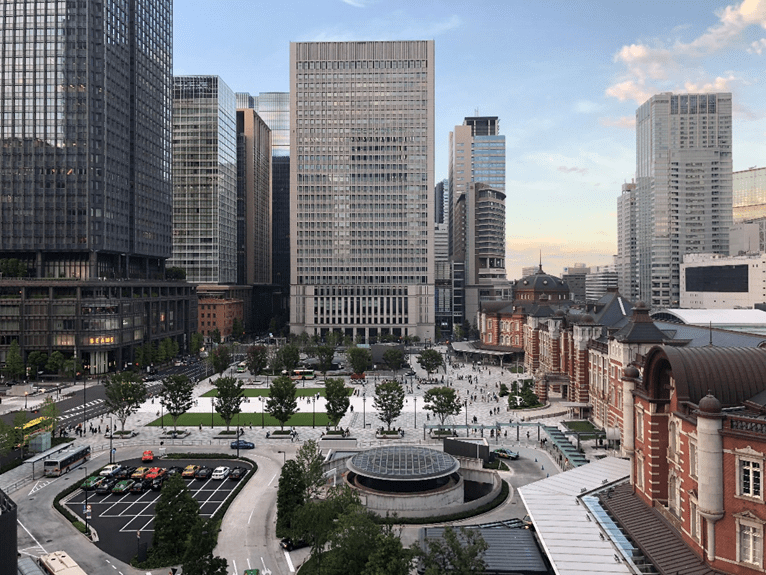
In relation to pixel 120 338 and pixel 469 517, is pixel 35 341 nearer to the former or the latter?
pixel 120 338

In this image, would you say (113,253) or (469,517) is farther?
(113,253)

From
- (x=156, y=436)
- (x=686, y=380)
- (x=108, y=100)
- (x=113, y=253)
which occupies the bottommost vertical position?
(x=156, y=436)

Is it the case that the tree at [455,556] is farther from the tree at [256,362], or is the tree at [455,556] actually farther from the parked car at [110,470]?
the tree at [256,362]

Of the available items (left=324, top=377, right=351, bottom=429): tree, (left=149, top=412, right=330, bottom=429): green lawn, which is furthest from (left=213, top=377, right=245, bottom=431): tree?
(left=324, top=377, right=351, bottom=429): tree

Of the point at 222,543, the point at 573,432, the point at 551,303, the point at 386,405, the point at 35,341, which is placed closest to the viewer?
the point at 222,543

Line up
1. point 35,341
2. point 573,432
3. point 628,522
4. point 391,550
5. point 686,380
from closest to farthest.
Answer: point 391,550, point 686,380, point 628,522, point 573,432, point 35,341

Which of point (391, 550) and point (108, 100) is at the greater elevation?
point (108, 100)

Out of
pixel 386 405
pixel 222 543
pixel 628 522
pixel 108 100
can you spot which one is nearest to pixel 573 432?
pixel 386 405
